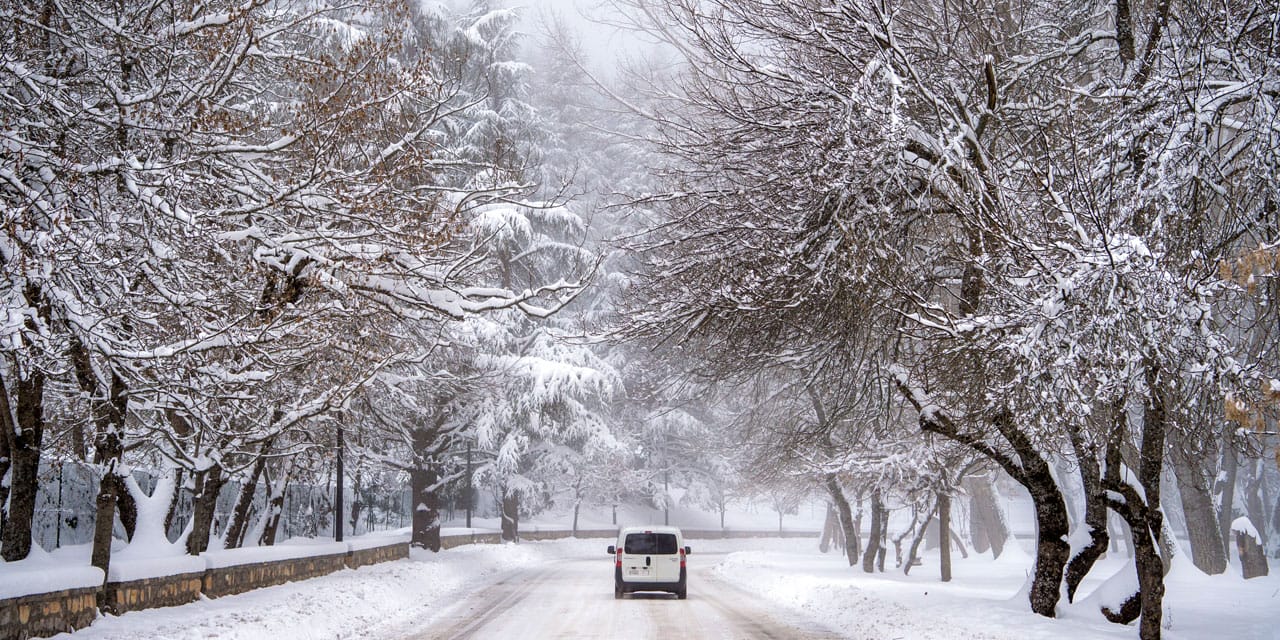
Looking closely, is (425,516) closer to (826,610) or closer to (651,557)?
(651,557)

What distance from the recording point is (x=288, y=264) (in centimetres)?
909

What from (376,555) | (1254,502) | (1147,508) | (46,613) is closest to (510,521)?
(376,555)

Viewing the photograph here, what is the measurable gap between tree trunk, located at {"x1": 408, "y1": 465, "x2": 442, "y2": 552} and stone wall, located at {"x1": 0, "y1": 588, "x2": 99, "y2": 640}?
20.6 meters

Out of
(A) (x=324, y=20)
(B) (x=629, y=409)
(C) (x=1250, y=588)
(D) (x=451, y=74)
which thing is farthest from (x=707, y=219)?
(B) (x=629, y=409)

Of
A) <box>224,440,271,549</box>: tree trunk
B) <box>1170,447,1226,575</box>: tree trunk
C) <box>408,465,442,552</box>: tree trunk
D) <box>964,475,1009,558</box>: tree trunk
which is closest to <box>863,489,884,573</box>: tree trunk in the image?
<box>964,475,1009,558</box>: tree trunk

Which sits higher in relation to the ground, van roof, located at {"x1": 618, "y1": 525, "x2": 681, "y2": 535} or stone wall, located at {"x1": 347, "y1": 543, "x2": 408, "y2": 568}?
van roof, located at {"x1": 618, "y1": 525, "x2": 681, "y2": 535}

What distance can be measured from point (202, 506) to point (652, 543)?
972 cm

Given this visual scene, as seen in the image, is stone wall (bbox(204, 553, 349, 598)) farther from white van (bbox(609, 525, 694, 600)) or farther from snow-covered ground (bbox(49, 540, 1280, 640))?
white van (bbox(609, 525, 694, 600))

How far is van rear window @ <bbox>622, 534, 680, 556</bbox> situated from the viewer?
72.4 ft

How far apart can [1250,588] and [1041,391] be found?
11.9m

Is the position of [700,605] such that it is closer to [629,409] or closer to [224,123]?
[224,123]

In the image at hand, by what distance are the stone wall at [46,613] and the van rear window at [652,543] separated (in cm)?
1232

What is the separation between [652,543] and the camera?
72.8 ft

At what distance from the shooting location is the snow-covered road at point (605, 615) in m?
14.5
